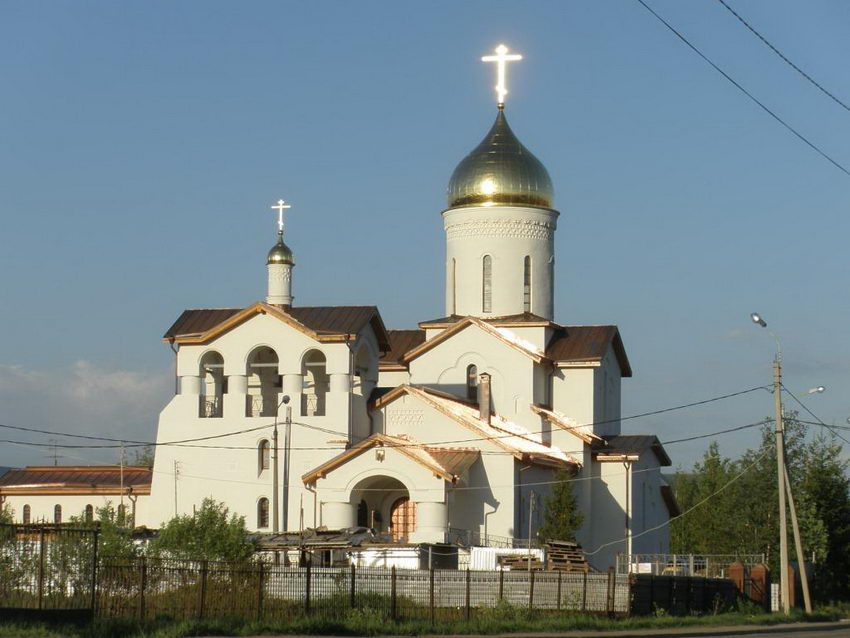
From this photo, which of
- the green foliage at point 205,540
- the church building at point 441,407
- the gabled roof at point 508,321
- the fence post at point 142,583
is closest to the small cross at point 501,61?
the church building at point 441,407

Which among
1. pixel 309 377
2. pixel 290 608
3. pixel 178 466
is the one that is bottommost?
pixel 290 608

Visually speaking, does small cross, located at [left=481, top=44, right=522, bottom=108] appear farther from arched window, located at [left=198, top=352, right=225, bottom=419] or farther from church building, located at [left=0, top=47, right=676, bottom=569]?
arched window, located at [left=198, top=352, right=225, bottom=419]

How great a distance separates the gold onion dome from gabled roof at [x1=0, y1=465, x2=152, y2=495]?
25.9ft

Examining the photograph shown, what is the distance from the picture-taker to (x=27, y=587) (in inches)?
838

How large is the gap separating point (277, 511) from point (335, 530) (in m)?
2.01

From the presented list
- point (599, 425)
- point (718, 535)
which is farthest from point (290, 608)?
point (718, 535)

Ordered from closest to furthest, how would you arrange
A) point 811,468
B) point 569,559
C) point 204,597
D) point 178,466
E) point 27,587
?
point 27,587
point 204,597
point 569,559
point 178,466
point 811,468

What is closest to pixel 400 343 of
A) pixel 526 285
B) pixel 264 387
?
pixel 526 285

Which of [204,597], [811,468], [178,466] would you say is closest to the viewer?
[204,597]

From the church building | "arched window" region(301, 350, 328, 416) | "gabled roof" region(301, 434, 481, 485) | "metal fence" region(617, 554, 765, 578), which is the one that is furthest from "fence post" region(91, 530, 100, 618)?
"metal fence" region(617, 554, 765, 578)

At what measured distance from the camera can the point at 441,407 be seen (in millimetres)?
38969

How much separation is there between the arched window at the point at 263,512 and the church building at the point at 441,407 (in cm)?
5

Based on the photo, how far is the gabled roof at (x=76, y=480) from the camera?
44125mm

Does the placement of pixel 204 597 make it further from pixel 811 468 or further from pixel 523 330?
pixel 811 468
